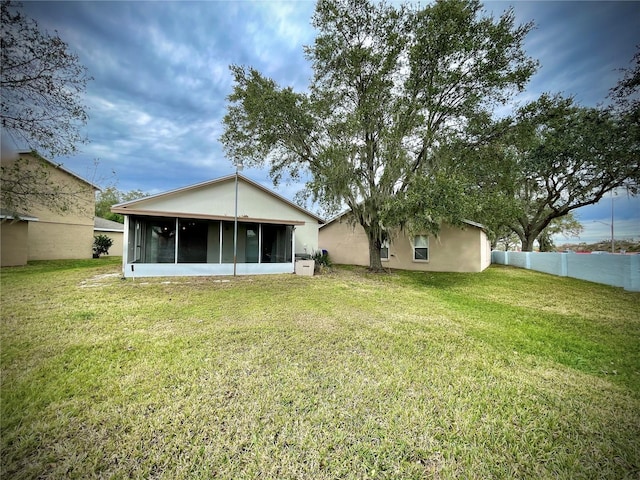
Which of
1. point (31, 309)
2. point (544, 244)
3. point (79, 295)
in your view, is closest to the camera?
point (31, 309)

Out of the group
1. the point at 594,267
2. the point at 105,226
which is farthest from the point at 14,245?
the point at 594,267

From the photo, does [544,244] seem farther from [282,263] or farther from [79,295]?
[79,295]

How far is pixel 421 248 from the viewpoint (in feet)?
48.2

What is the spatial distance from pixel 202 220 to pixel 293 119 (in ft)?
19.5

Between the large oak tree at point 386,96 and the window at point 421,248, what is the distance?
4419 millimetres

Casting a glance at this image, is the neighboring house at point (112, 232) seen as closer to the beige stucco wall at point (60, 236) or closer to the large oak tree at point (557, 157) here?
the beige stucco wall at point (60, 236)

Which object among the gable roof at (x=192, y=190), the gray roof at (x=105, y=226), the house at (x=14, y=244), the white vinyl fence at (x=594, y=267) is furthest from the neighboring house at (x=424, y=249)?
the gray roof at (x=105, y=226)

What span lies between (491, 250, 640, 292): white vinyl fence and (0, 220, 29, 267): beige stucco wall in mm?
23889

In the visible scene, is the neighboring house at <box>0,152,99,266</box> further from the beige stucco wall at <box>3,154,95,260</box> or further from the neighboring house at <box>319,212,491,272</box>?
the neighboring house at <box>319,212,491,272</box>

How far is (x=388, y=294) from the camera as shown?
26.2 ft

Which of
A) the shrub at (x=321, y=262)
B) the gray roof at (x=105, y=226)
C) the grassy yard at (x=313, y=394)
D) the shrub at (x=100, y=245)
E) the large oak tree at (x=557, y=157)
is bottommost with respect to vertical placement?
the grassy yard at (x=313, y=394)

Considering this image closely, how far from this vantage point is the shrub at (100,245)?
716 inches

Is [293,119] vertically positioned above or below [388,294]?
above

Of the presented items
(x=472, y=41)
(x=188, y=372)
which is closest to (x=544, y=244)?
(x=472, y=41)
